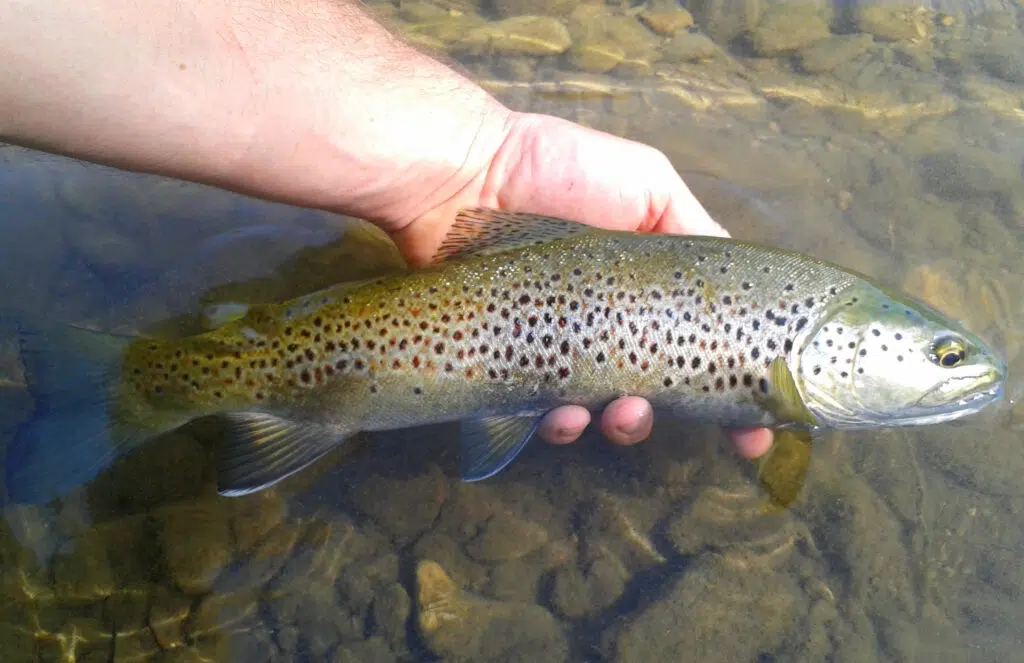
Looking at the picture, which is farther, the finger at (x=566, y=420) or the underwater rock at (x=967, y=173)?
the underwater rock at (x=967, y=173)

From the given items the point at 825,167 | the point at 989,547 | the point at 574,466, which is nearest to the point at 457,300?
the point at 574,466

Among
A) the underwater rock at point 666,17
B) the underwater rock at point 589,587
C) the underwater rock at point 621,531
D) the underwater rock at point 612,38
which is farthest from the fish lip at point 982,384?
the underwater rock at point 666,17

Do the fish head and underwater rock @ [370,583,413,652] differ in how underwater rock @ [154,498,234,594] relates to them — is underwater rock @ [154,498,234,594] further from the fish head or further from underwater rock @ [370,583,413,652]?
the fish head

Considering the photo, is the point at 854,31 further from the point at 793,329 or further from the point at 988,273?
the point at 793,329

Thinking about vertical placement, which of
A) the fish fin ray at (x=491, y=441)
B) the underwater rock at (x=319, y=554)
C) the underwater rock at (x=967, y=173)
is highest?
the underwater rock at (x=967, y=173)

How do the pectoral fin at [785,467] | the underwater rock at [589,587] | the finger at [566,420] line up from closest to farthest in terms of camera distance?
the finger at [566,420] < the underwater rock at [589,587] < the pectoral fin at [785,467]

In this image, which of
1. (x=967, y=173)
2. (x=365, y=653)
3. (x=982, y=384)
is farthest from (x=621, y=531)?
(x=967, y=173)

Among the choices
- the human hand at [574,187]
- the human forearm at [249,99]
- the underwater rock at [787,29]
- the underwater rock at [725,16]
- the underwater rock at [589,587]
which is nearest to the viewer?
the human forearm at [249,99]

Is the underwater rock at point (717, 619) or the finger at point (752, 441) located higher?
the finger at point (752, 441)

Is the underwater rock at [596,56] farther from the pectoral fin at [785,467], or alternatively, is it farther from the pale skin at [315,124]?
the pectoral fin at [785,467]
